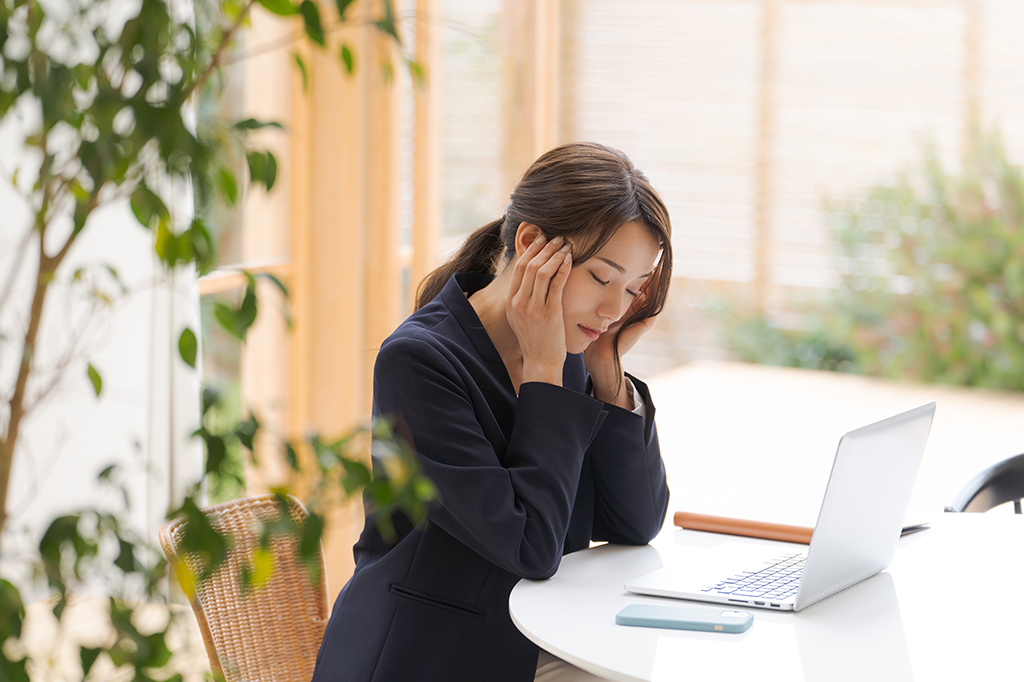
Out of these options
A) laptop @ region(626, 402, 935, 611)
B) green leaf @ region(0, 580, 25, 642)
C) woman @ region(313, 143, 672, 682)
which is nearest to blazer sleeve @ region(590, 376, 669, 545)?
woman @ region(313, 143, 672, 682)

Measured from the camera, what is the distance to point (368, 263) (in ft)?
11.9

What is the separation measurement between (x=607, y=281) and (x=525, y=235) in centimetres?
15

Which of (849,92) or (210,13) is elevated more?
(849,92)

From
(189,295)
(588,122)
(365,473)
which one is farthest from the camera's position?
(588,122)

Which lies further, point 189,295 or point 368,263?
point 368,263

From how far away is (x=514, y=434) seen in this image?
1499mm

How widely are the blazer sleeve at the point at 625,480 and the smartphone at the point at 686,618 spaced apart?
31 cm

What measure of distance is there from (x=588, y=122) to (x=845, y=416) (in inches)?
115

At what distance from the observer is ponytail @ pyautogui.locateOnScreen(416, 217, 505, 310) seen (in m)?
1.78

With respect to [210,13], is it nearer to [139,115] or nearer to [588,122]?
[139,115]

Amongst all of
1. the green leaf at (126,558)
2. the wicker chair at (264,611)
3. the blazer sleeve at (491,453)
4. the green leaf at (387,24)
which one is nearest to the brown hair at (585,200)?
the blazer sleeve at (491,453)

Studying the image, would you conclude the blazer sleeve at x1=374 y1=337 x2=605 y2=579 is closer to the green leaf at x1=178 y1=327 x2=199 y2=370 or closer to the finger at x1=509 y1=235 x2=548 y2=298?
the finger at x1=509 y1=235 x2=548 y2=298

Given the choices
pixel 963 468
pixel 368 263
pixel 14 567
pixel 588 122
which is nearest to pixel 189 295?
pixel 14 567

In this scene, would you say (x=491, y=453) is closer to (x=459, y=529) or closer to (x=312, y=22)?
(x=459, y=529)
